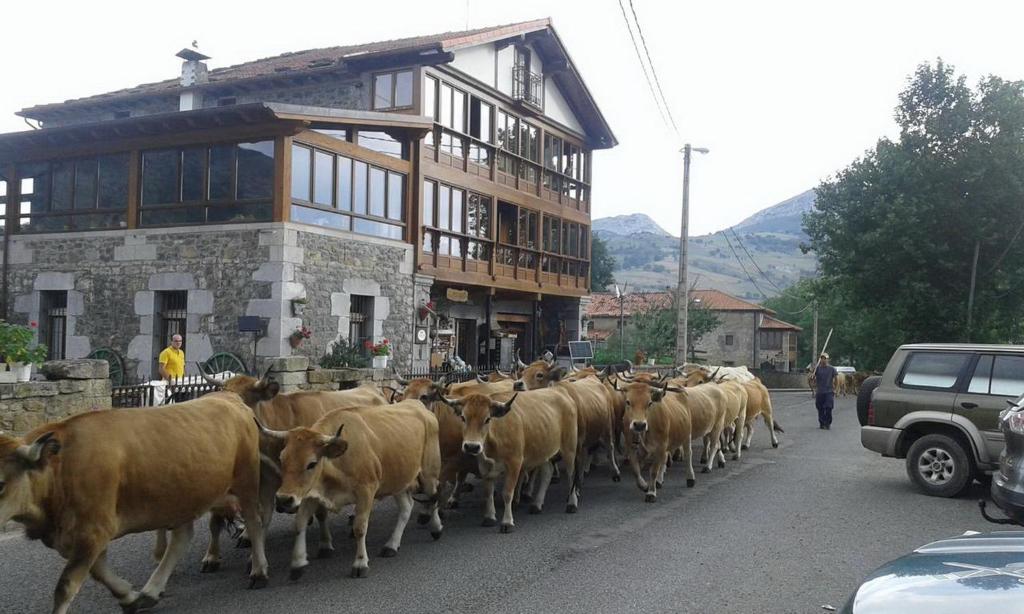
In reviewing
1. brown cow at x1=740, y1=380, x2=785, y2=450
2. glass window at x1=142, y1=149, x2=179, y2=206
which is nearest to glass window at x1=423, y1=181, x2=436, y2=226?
glass window at x1=142, y1=149, x2=179, y2=206

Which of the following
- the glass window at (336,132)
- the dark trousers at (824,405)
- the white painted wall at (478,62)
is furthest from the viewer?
the white painted wall at (478,62)

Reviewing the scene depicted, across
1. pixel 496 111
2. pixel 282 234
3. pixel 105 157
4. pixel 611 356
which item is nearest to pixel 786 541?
pixel 282 234

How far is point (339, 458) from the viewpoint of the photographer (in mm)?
6902

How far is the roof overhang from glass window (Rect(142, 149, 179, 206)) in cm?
→ 39

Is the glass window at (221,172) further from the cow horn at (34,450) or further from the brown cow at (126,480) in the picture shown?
the cow horn at (34,450)

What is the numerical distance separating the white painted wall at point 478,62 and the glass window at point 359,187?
5450 mm

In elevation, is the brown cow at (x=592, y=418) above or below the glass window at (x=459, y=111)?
below

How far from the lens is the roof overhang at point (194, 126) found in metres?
17.5

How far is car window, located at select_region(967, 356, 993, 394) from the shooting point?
1080cm

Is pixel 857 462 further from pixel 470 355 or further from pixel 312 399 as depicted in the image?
pixel 470 355

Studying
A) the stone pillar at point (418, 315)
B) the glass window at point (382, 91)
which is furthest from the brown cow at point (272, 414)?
the glass window at point (382, 91)

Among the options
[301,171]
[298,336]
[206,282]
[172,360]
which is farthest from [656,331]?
[172,360]

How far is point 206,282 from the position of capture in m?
18.3

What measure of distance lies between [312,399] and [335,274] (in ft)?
34.5
